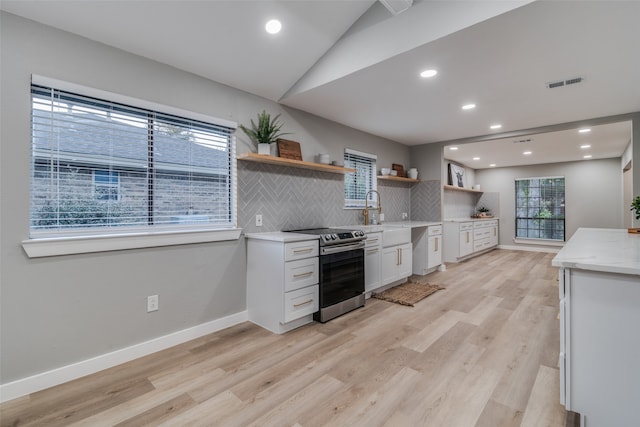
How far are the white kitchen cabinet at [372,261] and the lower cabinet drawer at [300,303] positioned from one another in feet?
2.95

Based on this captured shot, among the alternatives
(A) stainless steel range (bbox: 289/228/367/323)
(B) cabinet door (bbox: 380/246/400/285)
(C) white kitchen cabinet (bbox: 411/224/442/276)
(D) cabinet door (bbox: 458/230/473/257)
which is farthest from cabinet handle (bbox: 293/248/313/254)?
(D) cabinet door (bbox: 458/230/473/257)

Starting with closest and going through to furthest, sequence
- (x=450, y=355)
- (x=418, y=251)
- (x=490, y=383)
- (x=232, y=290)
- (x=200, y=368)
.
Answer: (x=490, y=383)
(x=200, y=368)
(x=450, y=355)
(x=232, y=290)
(x=418, y=251)

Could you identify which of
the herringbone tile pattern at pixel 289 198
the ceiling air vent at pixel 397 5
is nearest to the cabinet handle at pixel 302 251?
the herringbone tile pattern at pixel 289 198

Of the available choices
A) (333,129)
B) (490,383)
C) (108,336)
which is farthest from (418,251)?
(108,336)

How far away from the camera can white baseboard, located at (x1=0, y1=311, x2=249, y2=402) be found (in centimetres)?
180

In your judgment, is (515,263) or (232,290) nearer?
(232,290)

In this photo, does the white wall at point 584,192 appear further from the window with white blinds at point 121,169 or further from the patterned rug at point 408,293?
the window with white blinds at point 121,169

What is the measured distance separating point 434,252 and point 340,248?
8.62ft

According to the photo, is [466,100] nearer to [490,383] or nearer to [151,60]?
[490,383]

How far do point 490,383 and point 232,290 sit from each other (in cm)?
225

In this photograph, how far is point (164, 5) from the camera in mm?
2008

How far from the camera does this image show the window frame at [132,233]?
6.23 feet

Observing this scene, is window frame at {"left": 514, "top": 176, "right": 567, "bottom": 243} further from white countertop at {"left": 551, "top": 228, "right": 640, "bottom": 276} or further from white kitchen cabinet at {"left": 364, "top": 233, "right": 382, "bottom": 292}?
white countertop at {"left": 551, "top": 228, "right": 640, "bottom": 276}

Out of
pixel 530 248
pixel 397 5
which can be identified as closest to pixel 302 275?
pixel 397 5
